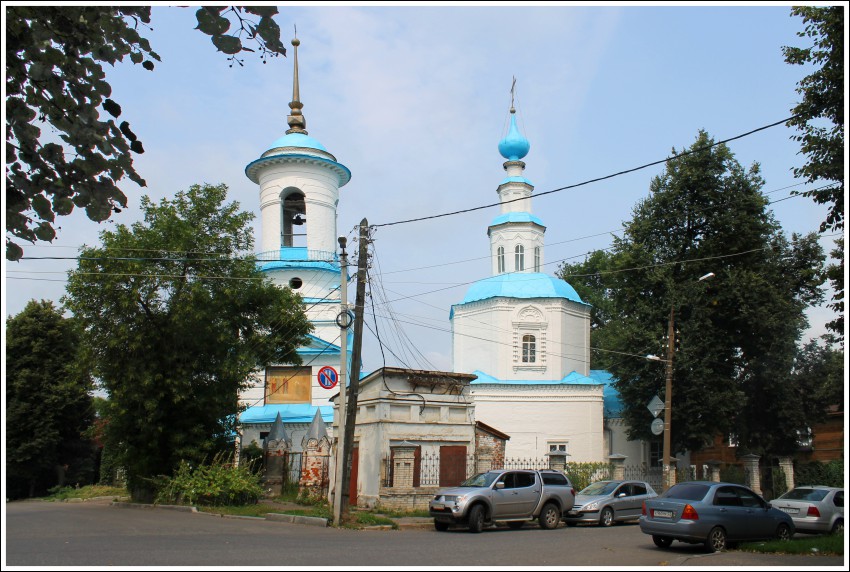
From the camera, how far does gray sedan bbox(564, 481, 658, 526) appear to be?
2136cm

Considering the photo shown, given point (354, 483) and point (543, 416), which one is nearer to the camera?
point (354, 483)

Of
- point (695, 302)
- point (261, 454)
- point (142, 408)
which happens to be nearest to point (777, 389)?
point (695, 302)

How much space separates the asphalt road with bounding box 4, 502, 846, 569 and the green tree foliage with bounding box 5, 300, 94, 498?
2045cm

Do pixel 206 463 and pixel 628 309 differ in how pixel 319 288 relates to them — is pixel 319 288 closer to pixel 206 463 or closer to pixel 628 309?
pixel 206 463

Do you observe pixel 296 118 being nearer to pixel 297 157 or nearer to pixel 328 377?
pixel 297 157

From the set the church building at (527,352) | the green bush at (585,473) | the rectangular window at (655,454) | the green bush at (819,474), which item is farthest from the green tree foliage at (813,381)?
the green bush at (585,473)

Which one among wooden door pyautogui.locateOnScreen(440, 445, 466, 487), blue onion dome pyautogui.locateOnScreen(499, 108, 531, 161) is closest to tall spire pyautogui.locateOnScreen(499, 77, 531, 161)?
blue onion dome pyautogui.locateOnScreen(499, 108, 531, 161)

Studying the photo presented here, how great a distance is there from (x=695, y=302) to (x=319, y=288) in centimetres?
1650

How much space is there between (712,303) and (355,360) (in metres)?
19.2

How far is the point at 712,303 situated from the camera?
1319 inches

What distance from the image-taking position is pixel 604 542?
53.8 feet

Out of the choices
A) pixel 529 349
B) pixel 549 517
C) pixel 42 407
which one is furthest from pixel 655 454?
pixel 42 407

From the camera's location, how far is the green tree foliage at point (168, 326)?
25031 mm

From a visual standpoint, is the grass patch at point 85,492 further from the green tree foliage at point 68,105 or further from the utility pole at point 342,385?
the green tree foliage at point 68,105
